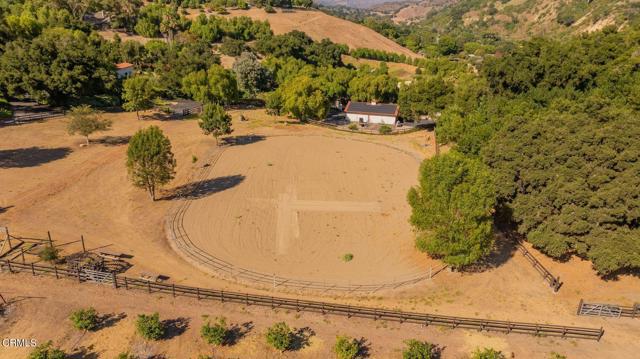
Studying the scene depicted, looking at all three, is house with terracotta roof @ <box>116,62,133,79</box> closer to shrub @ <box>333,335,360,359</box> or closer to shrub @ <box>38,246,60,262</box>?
shrub @ <box>38,246,60,262</box>

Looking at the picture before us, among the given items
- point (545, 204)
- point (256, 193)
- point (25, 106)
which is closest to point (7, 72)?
point (25, 106)

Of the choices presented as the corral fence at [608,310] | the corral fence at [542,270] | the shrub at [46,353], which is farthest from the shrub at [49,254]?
the corral fence at [608,310]

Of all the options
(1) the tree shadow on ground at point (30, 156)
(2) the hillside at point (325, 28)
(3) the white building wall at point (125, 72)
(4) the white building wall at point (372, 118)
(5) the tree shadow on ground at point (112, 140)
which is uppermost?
(2) the hillside at point (325, 28)

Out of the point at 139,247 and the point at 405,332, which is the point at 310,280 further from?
the point at 139,247

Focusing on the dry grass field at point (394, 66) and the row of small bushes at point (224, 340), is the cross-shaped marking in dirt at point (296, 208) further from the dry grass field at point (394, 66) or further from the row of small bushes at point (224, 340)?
the dry grass field at point (394, 66)

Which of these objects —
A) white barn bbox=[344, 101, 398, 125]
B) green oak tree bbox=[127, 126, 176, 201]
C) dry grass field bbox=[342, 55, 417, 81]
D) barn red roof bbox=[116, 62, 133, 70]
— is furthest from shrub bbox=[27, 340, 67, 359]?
dry grass field bbox=[342, 55, 417, 81]

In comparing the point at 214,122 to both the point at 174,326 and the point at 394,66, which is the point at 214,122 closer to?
the point at 174,326

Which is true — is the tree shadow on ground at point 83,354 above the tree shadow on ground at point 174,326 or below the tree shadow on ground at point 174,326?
below
